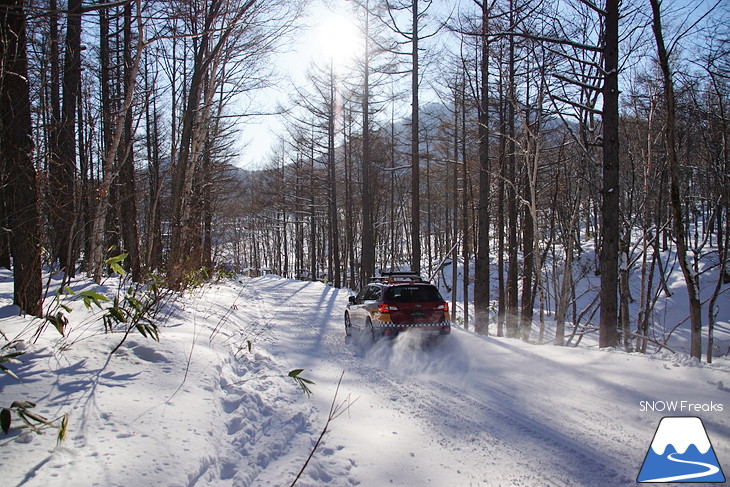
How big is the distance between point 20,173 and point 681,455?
27.1 feet

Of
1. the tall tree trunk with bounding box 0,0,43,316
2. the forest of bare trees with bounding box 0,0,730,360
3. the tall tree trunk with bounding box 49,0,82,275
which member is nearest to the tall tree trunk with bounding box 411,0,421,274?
the forest of bare trees with bounding box 0,0,730,360

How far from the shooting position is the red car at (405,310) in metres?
8.38

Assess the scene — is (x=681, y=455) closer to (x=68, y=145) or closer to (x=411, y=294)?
(x=411, y=294)

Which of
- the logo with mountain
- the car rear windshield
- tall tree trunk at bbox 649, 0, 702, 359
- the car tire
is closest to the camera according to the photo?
the logo with mountain

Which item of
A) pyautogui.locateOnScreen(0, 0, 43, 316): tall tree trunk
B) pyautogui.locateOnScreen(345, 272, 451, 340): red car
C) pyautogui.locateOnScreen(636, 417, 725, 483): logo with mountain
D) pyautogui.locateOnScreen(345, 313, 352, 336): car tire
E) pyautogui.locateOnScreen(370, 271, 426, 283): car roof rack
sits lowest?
pyautogui.locateOnScreen(345, 313, 352, 336): car tire

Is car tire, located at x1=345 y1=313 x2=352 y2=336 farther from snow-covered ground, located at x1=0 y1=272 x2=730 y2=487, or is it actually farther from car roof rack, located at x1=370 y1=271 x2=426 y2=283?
snow-covered ground, located at x1=0 y1=272 x2=730 y2=487

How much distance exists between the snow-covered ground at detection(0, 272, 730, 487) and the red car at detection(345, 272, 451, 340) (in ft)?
→ 4.23

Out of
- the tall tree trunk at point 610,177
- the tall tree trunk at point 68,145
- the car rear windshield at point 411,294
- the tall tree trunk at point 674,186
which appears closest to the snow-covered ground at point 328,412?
the car rear windshield at point 411,294

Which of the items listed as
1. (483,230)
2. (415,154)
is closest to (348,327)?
(483,230)

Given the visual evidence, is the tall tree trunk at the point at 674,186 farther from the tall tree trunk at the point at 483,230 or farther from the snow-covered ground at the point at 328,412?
the tall tree trunk at the point at 483,230

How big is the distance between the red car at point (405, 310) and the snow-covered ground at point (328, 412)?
1288mm

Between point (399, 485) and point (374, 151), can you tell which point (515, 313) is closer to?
point (374, 151)

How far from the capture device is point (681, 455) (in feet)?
12.5

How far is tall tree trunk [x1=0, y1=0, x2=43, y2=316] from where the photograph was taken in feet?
16.6
